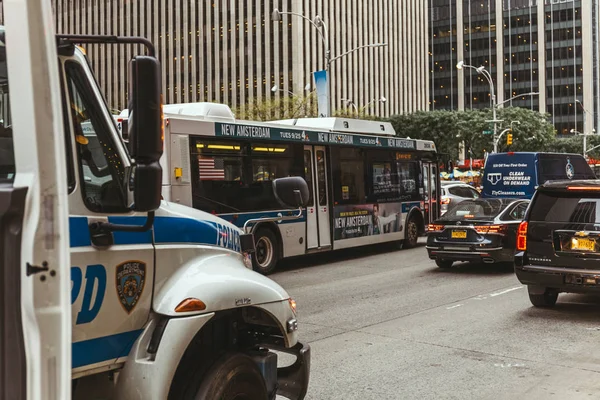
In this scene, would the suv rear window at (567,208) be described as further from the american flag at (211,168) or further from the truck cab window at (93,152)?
the truck cab window at (93,152)

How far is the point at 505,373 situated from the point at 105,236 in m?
4.93

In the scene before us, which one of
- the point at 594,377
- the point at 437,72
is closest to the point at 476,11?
the point at 437,72

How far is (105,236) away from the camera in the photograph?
3051 mm

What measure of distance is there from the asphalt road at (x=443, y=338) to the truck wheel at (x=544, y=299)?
17 cm

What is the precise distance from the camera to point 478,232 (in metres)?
13.7

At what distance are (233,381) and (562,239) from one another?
6799mm

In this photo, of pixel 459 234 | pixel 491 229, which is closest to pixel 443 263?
pixel 459 234

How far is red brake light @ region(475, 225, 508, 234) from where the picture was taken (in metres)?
13.6

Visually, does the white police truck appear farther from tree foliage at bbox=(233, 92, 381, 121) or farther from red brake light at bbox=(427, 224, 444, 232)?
tree foliage at bbox=(233, 92, 381, 121)

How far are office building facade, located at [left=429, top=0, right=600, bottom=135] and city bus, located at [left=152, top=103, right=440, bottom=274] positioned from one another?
100327 millimetres

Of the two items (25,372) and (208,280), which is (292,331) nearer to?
(208,280)

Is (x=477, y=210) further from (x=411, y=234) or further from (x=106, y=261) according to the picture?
(x=106, y=261)

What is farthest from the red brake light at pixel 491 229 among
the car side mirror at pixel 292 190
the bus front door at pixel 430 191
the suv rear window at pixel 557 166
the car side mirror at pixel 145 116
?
the car side mirror at pixel 145 116

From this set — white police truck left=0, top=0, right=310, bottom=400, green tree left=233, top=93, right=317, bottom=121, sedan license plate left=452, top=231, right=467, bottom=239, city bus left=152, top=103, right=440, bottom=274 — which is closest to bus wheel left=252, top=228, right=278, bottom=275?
city bus left=152, top=103, right=440, bottom=274
